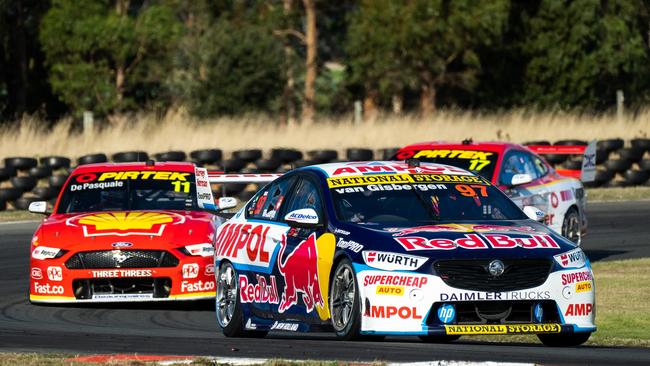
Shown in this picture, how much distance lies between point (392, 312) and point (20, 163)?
18809 millimetres

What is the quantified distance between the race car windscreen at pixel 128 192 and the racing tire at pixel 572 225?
5.25m

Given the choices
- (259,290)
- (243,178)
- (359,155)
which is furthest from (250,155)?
(259,290)

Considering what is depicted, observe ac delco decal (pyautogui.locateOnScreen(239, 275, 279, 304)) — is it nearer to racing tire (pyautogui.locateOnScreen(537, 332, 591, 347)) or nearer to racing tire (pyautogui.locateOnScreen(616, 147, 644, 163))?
racing tire (pyautogui.locateOnScreen(537, 332, 591, 347))

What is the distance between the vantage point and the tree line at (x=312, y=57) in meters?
54.9

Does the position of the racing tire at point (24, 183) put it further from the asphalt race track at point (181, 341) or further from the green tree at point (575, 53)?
the green tree at point (575, 53)

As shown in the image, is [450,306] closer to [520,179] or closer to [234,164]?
[520,179]

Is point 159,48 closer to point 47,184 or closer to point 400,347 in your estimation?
point 47,184

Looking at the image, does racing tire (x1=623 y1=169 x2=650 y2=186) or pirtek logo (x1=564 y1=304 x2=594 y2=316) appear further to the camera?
racing tire (x1=623 y1=169 x2=650 y2=186)

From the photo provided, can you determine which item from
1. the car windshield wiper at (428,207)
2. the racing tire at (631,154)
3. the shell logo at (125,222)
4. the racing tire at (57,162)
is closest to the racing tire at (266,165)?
the racing tire at (57,162)

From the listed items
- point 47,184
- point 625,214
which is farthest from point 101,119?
point 625,214

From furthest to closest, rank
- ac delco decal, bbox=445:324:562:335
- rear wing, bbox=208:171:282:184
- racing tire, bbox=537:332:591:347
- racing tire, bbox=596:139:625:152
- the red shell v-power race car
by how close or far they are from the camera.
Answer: racing tire, bbox=596:139:625:152 → rear wing, bbox=208:171:282:184 → the red shell v-power race car → racing tire, bbox=537:332:591:347 → ac delco decal, bbox=445:324:562:335

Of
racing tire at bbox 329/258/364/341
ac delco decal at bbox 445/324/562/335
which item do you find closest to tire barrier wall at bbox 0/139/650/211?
racing tire at bbox 329/258/364/341

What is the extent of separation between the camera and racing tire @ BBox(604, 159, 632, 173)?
103 feet

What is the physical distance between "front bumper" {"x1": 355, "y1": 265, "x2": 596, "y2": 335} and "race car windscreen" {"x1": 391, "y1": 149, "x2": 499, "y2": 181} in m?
7.79
